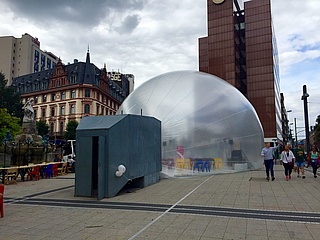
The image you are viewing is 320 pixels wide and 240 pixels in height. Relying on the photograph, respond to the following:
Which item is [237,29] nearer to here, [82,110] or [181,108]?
[82,110]

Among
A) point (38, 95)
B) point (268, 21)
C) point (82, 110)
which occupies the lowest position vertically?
point (82, 110)

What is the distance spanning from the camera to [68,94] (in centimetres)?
6438

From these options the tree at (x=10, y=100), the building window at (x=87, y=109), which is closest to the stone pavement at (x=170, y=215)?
the tree at (x=10, y=100)

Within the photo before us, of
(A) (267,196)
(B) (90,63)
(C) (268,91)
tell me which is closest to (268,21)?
(C) (268,91)

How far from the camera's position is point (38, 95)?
69.9m

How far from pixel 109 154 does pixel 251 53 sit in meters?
56.0

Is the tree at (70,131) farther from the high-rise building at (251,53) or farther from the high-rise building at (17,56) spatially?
the high-rise building at (17,56)

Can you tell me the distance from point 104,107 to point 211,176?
57141mm

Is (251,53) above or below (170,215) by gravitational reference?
above

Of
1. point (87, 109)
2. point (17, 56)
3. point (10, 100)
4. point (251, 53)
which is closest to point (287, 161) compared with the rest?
point (251, 53)

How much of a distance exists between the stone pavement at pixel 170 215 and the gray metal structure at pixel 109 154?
524 millimetres

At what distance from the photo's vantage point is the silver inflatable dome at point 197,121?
45.4 ft

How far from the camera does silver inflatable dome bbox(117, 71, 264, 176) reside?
45.4ft

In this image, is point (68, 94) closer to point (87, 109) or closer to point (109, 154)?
point (87, 109)
